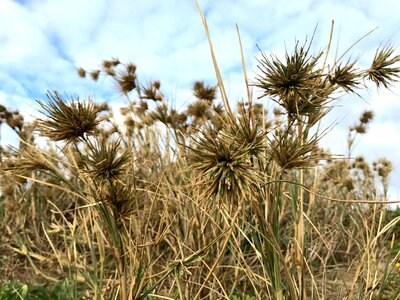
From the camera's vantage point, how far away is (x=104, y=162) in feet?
5.17

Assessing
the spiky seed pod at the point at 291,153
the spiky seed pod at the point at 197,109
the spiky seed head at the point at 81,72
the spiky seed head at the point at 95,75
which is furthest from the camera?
the spiky seed head at the point at 81,72

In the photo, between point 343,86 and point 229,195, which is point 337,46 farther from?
point 229,195

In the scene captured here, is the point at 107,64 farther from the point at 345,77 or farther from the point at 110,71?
the point at 345,77

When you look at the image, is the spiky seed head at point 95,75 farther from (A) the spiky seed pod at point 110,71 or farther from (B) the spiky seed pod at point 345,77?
(B) the spiky seed pod at point 345,77

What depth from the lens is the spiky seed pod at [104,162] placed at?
1.58 metres

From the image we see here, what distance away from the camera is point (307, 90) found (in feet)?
5.16

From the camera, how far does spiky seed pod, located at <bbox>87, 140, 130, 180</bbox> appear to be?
1583 millimetres

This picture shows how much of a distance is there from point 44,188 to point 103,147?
13.4ft

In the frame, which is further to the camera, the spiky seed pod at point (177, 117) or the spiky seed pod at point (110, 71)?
the spiky seed pod at point (110, 71)

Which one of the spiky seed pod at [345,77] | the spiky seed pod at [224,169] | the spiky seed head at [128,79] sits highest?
the spiky seed head at [128,79]

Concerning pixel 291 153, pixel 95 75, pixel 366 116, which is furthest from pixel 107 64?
pixel 291 153

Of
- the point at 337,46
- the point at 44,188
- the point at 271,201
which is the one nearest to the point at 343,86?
the point at 337,46

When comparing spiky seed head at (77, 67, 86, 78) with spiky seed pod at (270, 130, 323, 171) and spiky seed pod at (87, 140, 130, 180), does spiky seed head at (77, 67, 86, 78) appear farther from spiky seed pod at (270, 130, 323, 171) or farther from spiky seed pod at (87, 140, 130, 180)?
spiky seed pod at (270, 130, 323, 171)

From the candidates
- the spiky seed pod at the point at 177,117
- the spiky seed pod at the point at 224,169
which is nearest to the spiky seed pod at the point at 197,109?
the spiky seed pod at the point at 177,117
